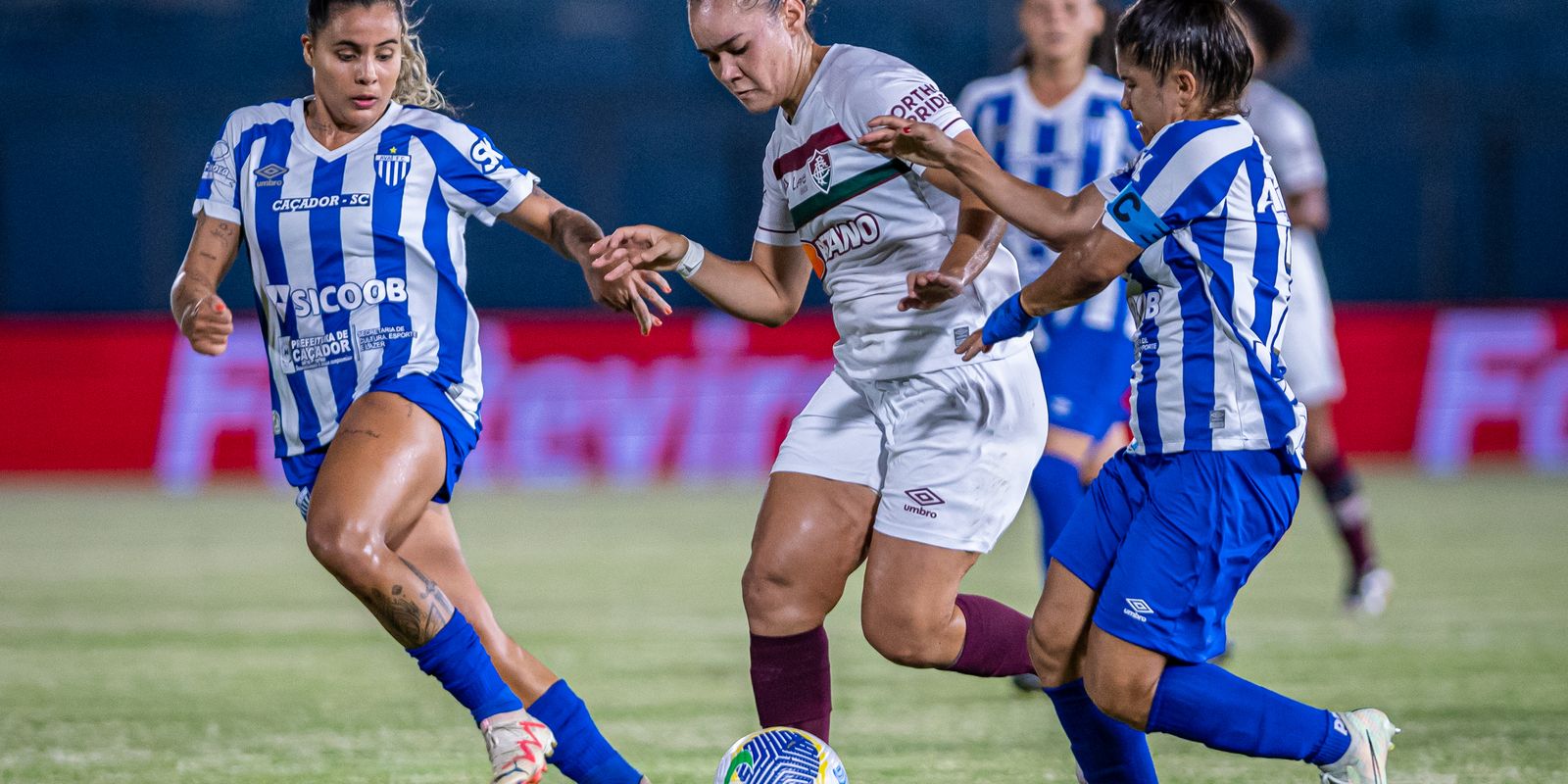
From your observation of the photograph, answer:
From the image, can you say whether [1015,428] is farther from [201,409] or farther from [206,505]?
[201,409]

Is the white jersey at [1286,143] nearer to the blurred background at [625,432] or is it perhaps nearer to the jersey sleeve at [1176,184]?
the blurred background at [625,432]

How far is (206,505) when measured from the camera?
1192cm

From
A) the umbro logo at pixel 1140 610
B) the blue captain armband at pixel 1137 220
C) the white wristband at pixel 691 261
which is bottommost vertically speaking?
the umbro logo at pixel 1140 610

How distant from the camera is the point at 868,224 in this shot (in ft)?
13.3

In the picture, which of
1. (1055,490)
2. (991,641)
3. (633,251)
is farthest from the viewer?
(1055,490)

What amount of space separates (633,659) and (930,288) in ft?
8.94

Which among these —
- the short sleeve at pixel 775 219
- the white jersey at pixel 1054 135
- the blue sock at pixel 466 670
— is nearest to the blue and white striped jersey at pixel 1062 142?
the white jersey at pixel 1054 135

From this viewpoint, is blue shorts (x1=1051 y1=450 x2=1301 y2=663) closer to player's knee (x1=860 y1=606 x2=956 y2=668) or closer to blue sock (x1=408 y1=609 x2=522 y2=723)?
player's knee (x1=860 y1=606 x2=956 y2=668)

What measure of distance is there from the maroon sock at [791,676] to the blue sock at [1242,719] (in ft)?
2.66

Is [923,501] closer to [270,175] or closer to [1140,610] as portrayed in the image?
[1140,610]

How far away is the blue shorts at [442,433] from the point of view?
3.88 m

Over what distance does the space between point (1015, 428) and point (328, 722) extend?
6.99 ft

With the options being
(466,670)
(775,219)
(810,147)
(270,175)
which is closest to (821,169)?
(810,147)

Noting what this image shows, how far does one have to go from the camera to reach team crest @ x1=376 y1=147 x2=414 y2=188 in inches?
158
